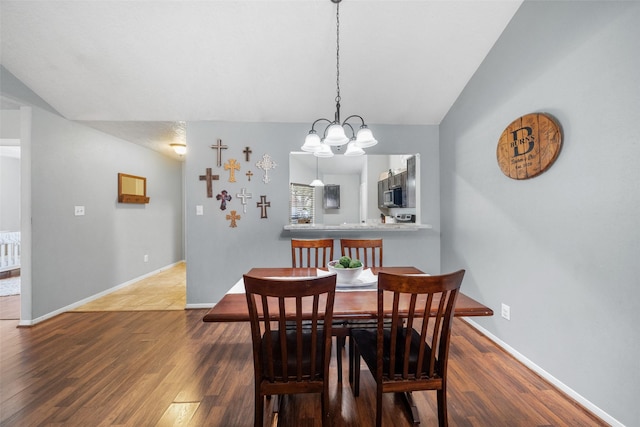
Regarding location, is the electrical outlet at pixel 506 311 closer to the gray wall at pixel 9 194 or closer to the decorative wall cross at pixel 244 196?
the decorative wall cross at pixel 244 196

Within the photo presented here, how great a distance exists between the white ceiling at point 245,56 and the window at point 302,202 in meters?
1.57

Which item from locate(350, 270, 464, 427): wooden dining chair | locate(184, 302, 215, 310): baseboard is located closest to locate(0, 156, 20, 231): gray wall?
locate(184, 302, 215, 310): baseboard

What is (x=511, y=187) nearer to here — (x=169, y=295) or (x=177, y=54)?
(x=177, y=54)

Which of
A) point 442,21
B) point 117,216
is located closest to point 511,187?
point 442,21

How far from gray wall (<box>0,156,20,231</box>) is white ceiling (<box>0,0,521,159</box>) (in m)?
3.99

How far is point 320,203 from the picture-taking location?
5.91 m

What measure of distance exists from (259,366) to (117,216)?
4.05m

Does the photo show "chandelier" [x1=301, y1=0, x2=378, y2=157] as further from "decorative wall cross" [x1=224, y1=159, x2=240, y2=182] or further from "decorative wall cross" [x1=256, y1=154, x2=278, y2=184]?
"decorative wall cross" [x1=224, y1=159, x2=240, y2=182]

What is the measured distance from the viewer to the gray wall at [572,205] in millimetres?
1417

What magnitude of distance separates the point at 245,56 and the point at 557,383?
364 centimetres

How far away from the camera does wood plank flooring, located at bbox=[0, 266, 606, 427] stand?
4.99ft

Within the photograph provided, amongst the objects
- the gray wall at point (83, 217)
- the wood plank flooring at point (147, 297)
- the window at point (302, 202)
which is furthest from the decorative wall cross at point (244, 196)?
the gray wall at point (83, 217)

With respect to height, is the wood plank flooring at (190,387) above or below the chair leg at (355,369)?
below

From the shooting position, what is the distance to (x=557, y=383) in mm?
1786
